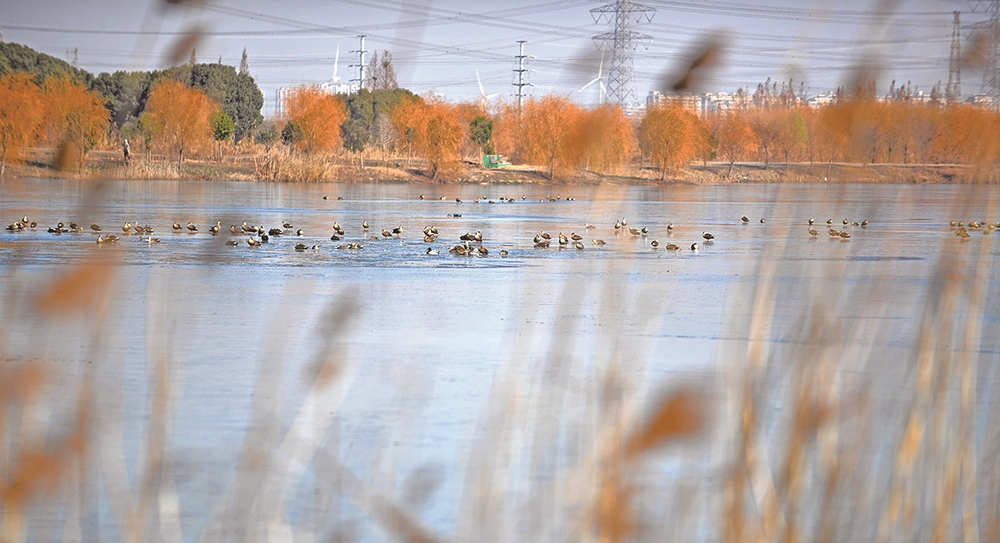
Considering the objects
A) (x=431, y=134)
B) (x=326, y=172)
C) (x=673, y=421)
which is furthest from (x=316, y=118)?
(x=673, y=421)

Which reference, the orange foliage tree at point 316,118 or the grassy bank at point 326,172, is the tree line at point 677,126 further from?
the orange foliage tree at point 316,118

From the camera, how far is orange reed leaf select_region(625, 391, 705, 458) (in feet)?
4.08

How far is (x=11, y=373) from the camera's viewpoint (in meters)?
2.27

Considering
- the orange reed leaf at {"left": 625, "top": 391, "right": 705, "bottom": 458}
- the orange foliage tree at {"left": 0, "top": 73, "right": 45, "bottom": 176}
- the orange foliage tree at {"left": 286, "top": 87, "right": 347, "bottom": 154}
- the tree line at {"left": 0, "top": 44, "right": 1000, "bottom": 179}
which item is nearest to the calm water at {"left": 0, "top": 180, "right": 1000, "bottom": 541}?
the tree line at {"left": 0, "top": 44, "right": 1000, "bottom": 179}

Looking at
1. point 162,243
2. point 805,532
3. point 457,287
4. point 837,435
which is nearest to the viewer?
point 837,435

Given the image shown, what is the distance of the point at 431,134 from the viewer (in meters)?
63.9

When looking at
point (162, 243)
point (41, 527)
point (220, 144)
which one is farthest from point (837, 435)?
point (220, 144)

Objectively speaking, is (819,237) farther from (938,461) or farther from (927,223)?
(938,461)

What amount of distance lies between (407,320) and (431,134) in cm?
5512

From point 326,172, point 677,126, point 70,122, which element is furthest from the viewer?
point 326,172

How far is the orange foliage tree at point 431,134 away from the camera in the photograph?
6394 centimetres

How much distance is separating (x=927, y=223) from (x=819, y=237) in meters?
6.57

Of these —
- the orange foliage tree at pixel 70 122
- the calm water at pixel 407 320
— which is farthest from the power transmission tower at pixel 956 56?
the orange foliage tree at pixel 70 122

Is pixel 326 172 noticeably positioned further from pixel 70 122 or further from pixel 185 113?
pixel 70 122
